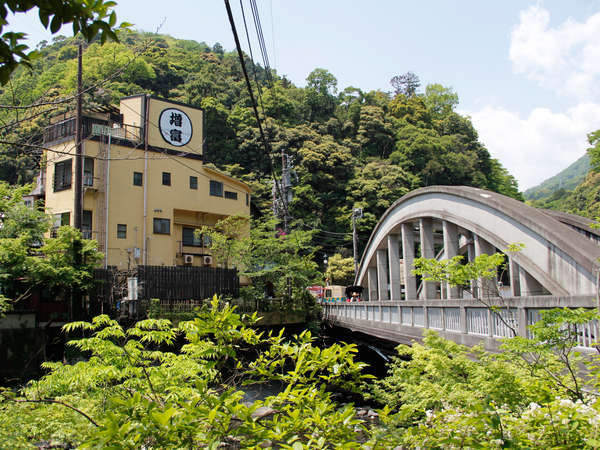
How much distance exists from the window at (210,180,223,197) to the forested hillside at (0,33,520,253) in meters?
5.74

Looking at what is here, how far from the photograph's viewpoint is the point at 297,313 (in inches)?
1010

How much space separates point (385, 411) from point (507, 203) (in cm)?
1381

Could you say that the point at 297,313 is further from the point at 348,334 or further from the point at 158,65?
the point at 158,65

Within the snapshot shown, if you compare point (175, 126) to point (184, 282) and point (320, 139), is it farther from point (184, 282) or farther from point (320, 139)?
point (320, 139)

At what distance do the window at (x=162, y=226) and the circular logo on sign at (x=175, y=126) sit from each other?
5335 millimetres

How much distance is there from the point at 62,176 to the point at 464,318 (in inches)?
970

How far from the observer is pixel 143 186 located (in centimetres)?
2853

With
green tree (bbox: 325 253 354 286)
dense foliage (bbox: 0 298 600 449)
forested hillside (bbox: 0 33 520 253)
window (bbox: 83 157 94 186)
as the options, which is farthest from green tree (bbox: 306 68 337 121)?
dense foliage (bbox: 0 298 600 449)

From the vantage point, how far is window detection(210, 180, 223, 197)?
32.3 metres

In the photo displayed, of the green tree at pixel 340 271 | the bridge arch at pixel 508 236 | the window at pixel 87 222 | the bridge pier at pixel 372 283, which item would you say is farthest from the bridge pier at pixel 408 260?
the green tree at pixel 340 271

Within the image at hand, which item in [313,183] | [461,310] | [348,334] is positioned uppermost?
[313,183]

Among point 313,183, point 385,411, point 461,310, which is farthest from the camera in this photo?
point 313,183

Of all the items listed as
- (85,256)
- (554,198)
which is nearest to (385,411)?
(85,256)

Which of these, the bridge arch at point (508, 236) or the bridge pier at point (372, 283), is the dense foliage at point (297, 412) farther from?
the bridge pier at point (372, 283)
